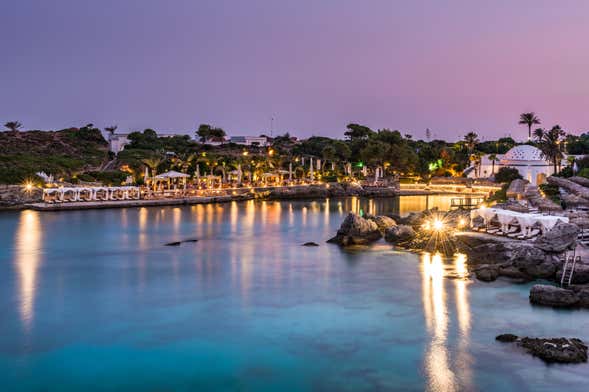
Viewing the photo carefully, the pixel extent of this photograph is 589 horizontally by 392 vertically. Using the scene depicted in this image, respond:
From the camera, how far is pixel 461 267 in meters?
28.2

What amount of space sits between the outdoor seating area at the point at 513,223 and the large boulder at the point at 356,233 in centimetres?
601

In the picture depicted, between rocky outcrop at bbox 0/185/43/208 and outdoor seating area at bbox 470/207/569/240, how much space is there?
44.0m

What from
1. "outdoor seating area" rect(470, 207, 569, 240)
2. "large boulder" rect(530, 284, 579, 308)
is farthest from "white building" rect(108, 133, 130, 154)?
"large boulder" rect(530, 284, 579, 308)

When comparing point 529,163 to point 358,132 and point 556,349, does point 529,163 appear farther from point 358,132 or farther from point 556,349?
point 556,349

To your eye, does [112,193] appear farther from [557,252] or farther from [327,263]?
[557,252]

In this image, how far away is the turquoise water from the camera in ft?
51.5

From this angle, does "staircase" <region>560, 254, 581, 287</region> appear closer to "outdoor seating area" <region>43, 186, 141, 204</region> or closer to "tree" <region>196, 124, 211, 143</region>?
"outdoor seating area" <region>43, 186, 141, 204</region>

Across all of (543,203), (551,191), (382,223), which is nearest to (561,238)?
(543,203)

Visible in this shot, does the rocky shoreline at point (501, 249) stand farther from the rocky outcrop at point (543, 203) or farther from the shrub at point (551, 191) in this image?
the shrub at point (551, 191)

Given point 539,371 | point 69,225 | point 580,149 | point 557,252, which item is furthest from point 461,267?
point 580,149

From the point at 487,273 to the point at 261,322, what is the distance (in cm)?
983

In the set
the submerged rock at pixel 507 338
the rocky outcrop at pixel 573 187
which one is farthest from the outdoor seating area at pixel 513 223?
the submerged rock at pixel 507 338

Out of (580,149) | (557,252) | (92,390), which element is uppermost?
(580,149)

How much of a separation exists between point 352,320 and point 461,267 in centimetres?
954
